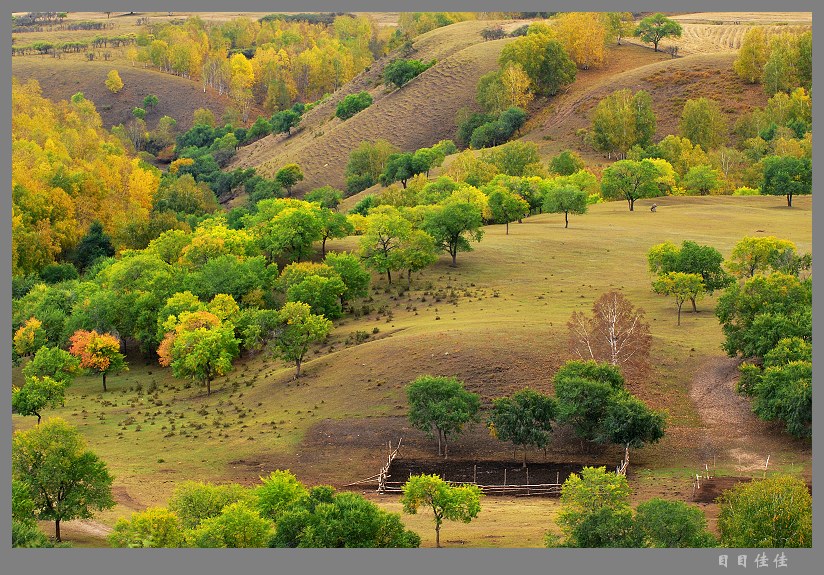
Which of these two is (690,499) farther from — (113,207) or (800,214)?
(113,207)

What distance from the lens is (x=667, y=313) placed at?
98.1 m

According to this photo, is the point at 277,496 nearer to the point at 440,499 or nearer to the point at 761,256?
the point at 440,499

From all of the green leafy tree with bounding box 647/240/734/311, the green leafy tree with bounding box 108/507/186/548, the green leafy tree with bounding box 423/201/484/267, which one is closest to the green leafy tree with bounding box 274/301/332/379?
the green leafy tree with bounding box 423/201/484/267

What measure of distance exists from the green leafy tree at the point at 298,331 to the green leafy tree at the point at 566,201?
39896mm

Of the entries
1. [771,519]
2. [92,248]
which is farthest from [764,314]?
[92,248]

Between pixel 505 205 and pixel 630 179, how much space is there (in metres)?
21.9

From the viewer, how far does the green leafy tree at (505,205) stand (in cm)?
13050

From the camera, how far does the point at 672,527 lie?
57.4 meters

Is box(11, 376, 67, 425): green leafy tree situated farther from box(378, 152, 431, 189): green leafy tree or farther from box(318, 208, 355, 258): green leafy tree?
box(378, 152, 431, 189): green leafy tree

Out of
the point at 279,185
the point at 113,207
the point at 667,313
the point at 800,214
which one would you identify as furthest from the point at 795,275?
the point at 279,185

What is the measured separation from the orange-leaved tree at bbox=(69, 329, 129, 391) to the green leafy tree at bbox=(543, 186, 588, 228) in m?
49.8

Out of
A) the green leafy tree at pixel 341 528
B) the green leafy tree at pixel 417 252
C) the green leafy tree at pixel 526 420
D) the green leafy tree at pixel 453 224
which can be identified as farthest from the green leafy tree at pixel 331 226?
the green leafy tree at pixel 341 528

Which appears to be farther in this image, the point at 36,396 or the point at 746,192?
Result: the point at 746,192

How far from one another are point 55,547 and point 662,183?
360 feet
